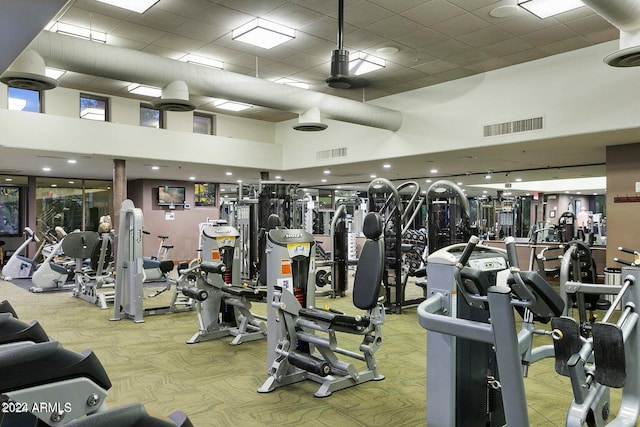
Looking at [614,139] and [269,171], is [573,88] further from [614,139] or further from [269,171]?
[269,171]

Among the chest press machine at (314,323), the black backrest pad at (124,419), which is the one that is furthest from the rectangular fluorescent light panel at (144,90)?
the black backrest pad at (124,419)

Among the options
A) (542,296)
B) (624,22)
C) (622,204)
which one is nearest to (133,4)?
(624,22)

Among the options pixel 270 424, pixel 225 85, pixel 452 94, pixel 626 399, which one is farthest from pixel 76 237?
pixel 626 399

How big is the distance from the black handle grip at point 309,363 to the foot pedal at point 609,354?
2.19 metres

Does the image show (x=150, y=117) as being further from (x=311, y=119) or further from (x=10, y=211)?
(x=10, y=211)

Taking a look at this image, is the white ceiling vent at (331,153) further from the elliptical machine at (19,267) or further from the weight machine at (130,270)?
the elliptical machine at (19,267)

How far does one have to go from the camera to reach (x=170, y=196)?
1370 cm

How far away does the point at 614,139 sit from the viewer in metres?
7.02

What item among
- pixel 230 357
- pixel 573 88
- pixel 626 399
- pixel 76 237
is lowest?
pixel 230 357

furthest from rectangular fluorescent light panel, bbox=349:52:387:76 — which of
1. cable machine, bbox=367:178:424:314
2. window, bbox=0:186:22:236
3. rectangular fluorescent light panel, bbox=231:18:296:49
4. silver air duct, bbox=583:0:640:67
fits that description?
window, bbox=0:186:22:236

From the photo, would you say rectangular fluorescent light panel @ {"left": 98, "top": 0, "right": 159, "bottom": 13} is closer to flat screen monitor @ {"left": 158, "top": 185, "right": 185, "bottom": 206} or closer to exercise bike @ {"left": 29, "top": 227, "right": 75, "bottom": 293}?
exercise bike @ {"left": 29, "top": 227, "right": 75, "bottom": 293}

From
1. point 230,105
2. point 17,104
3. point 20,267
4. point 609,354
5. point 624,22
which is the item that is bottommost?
point 20,267

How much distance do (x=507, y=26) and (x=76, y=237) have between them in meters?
7.69

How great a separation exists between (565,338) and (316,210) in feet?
37.6
